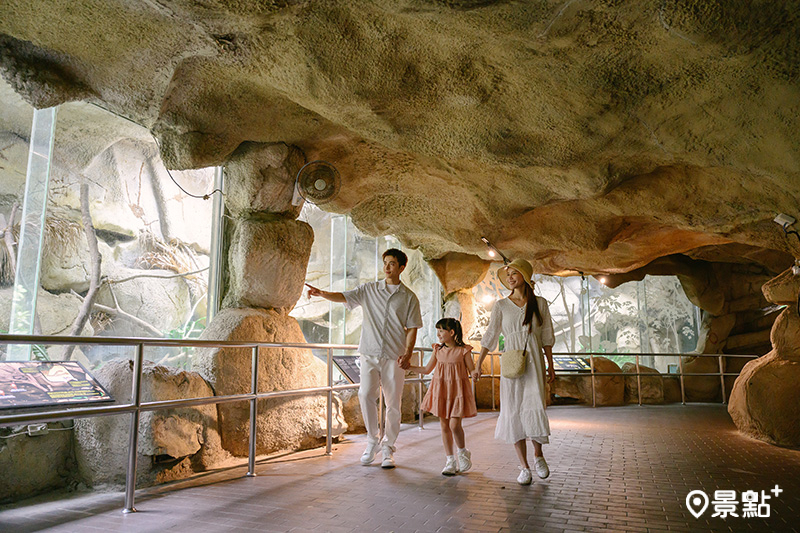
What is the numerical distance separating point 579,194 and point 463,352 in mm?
2003

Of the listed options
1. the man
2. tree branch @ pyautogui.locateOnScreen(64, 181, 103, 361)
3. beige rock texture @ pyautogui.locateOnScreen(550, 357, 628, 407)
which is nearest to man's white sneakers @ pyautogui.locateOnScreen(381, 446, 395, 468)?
the man

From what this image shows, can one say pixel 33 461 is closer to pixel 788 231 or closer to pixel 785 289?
pixel 788 231

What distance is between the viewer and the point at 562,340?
21.9 metres

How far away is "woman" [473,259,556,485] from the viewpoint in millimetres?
3680

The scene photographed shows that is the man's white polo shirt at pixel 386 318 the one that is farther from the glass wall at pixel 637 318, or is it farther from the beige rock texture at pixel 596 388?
the glass wall at pixel 637 318

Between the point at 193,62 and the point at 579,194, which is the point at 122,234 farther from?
the point at 579,194

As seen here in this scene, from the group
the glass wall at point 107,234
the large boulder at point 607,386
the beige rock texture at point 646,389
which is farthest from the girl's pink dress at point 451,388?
the beige rock texture at point 646,389

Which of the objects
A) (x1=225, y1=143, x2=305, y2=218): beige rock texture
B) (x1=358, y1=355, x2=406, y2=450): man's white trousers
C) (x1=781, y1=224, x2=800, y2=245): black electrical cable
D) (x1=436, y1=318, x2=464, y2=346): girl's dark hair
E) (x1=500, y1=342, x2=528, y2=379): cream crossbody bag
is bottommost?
(x1=358, y1=355, x2=406, y2=450): man's white trousers

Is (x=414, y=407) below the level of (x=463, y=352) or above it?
below

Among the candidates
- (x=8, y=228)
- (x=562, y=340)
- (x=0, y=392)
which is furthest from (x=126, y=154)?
(x=562, y=340)

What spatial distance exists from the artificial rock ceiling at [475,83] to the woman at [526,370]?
1.25 meters

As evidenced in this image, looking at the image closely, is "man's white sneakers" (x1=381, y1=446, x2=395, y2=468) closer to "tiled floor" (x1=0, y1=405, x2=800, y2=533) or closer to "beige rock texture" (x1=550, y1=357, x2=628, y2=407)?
"tiled floor" (x1=0, y1=405, x2=800, y2=533)

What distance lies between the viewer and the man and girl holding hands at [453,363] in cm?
375

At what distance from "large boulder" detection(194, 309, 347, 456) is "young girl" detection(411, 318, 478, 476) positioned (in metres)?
1.39
